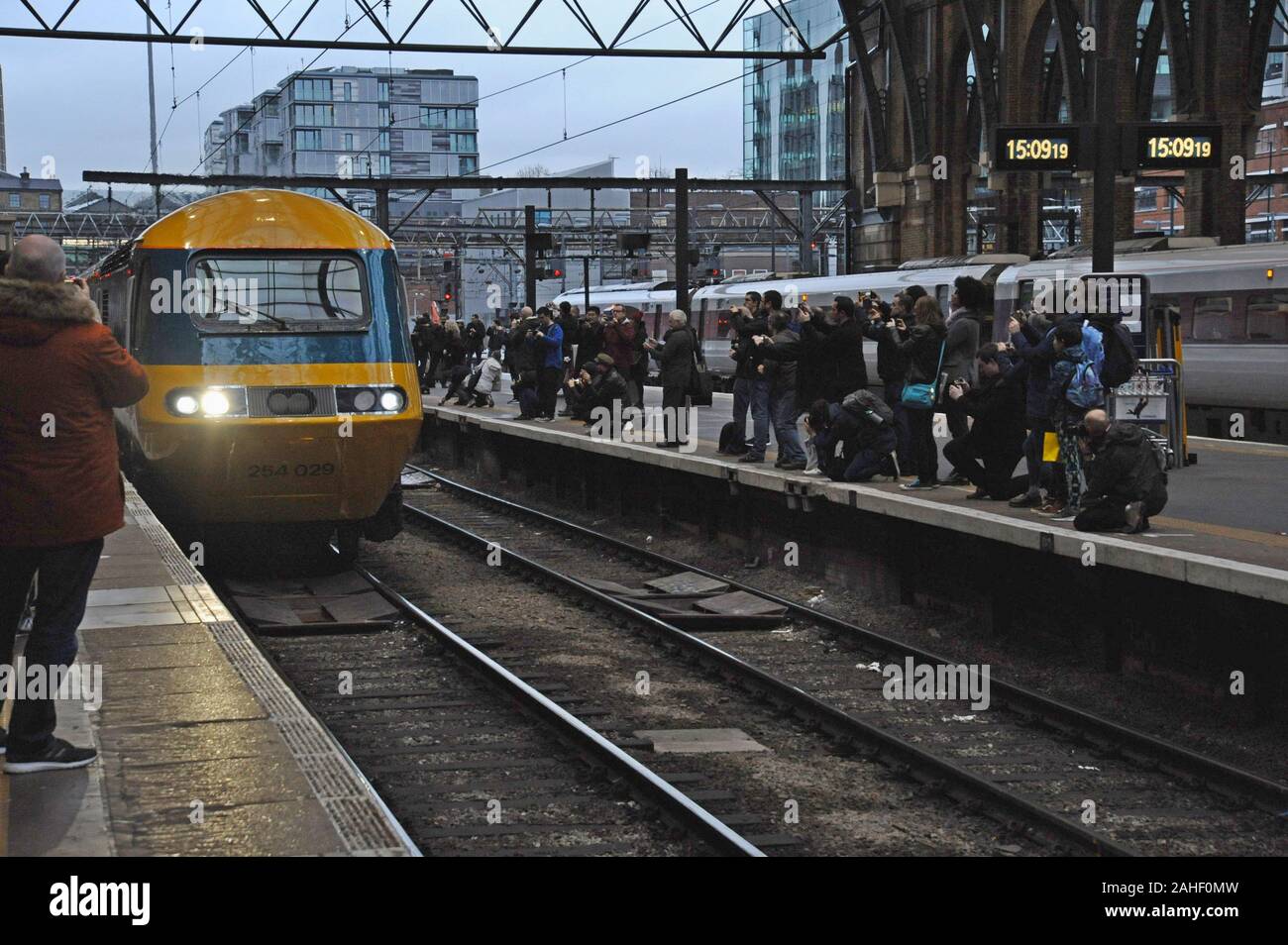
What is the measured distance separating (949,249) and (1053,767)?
28437 mm

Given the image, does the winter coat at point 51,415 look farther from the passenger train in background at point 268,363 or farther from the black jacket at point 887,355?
the black jacket at point 887,355

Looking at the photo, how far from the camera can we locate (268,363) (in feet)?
38.3

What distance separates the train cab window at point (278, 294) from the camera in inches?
464

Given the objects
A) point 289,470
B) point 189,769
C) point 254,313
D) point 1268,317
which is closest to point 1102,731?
point 189,769

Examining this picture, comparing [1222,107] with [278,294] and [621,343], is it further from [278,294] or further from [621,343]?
[278,294]

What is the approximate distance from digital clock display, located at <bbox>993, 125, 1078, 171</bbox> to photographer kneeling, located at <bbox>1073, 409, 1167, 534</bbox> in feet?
13.0

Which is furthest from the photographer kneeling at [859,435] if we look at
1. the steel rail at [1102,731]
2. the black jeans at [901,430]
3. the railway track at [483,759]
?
the railway track at [483,759]

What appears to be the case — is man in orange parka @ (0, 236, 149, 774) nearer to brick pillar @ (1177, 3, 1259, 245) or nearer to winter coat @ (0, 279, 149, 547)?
winter coat @ (0, 279, 149, 547)

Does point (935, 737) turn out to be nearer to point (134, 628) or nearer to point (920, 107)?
point (134, 628)

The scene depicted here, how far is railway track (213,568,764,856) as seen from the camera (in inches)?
266

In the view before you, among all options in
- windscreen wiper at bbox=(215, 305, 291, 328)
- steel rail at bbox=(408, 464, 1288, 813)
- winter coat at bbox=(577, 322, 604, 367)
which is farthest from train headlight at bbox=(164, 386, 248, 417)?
winter coat at bbox=(577, 322, 604, 367)

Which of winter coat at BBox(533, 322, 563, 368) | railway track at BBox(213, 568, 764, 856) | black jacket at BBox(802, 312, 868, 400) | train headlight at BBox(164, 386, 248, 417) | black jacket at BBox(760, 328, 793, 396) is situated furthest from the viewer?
winter coat at BBox(533, 322, 563, 368)

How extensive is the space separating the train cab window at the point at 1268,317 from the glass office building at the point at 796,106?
69.8 meters
